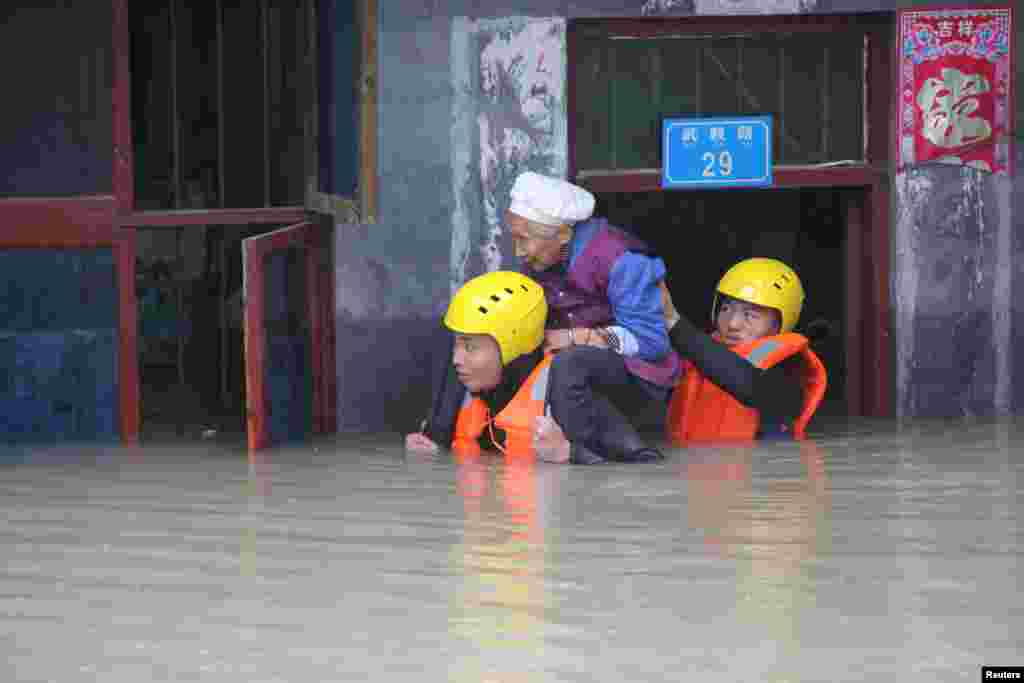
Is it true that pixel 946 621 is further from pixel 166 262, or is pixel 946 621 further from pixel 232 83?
pixel 166 262

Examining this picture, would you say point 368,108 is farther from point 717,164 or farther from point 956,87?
point 956,87

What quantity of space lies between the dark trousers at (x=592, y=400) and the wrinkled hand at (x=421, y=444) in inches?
28.7

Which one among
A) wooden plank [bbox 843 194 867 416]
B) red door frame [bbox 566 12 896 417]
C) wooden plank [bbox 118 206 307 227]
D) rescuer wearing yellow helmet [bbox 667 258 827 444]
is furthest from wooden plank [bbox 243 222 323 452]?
wooden plank [bbox 843 194 867 416]

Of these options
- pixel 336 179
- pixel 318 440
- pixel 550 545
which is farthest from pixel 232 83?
pixel 550 545

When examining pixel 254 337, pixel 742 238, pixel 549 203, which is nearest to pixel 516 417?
pixel 549 203

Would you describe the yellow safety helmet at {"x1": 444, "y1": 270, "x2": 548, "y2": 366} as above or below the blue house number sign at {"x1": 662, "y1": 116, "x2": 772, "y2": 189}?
below

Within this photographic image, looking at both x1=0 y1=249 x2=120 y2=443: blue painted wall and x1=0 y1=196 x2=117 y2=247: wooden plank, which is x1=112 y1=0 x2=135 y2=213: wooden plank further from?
x1=0 y1=249 x2=120 y2=443: blue painted wall

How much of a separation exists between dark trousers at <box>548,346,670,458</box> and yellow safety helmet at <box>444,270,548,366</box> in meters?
0.20

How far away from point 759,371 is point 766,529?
2.64 metres

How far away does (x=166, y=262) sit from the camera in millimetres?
11914

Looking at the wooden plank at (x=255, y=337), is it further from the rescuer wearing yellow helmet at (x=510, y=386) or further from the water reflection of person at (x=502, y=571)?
the water reflection of person at (x=502, y=571)

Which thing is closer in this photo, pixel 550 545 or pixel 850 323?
pixel 550 545

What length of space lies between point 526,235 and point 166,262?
167 inches

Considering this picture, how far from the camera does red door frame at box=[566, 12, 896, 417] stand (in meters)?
9.32
